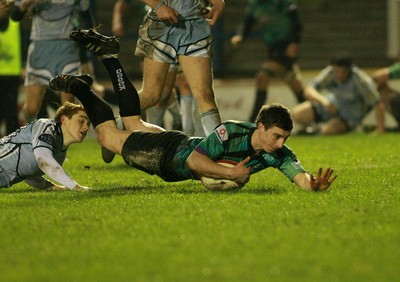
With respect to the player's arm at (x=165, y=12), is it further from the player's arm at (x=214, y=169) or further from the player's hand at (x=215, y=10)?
the player's arm at (x=214, y=169)

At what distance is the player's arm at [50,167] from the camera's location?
7.58 metres

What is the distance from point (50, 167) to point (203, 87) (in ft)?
4.64

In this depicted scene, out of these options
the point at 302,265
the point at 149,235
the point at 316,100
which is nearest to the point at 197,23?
the point at 149,235

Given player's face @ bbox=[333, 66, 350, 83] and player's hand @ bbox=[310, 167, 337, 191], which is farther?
player's face @ bbox=[333, 66, 350, 83]

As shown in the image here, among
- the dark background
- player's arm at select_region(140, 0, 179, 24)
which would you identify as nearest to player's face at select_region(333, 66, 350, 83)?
the dark background

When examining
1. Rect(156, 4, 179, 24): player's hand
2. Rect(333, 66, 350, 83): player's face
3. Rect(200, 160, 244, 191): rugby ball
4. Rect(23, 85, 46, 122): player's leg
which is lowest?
Rect(333, 66, 350, 83): player's face

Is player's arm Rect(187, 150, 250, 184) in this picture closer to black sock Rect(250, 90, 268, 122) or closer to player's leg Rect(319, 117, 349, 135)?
player's leg Rect(319, 117, 349, 135)

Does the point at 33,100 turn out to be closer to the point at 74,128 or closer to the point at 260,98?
the point at 74,128

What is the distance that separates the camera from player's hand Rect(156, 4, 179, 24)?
834cm

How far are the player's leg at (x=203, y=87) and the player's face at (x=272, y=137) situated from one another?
121 centimetres

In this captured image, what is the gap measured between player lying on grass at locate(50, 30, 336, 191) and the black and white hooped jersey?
304 millimetres

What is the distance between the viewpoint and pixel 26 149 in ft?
25.8

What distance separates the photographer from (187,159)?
7.23m

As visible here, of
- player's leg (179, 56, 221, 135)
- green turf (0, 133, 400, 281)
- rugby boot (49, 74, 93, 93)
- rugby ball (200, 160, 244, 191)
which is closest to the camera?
green turf (0, 133, 400, 281)
